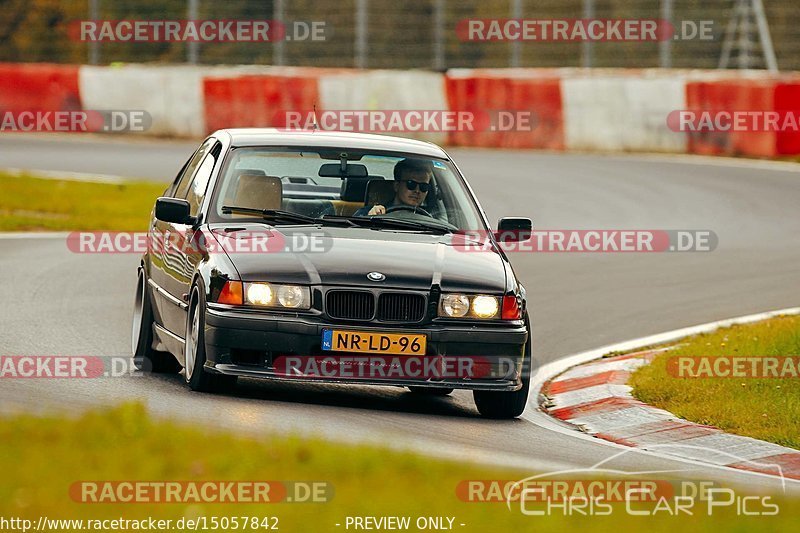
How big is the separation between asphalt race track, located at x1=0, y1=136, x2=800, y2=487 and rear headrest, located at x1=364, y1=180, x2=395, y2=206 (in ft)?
3.69

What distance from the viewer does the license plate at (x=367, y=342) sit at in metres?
8.87

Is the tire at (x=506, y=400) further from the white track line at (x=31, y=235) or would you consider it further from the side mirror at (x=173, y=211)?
the white track line at (x=31, y=235)

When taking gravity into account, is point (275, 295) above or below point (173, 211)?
below

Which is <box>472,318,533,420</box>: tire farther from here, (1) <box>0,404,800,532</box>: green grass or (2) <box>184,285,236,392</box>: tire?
(1) <box>0,404,800,532</box>: green grass

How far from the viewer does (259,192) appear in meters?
10.0

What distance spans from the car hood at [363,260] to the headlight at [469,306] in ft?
0.14

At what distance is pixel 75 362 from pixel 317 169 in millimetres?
1887

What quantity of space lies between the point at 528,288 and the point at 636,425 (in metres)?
5.73

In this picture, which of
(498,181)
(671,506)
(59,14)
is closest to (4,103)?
(59,14)

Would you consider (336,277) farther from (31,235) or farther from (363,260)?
(31,235)

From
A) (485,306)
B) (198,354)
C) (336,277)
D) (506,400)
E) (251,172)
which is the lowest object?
(506,400)

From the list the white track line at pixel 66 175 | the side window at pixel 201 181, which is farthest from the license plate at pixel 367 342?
the white track line at pixel 66 175

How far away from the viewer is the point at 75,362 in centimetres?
1045

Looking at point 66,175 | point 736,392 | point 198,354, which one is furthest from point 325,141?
point 66,175
